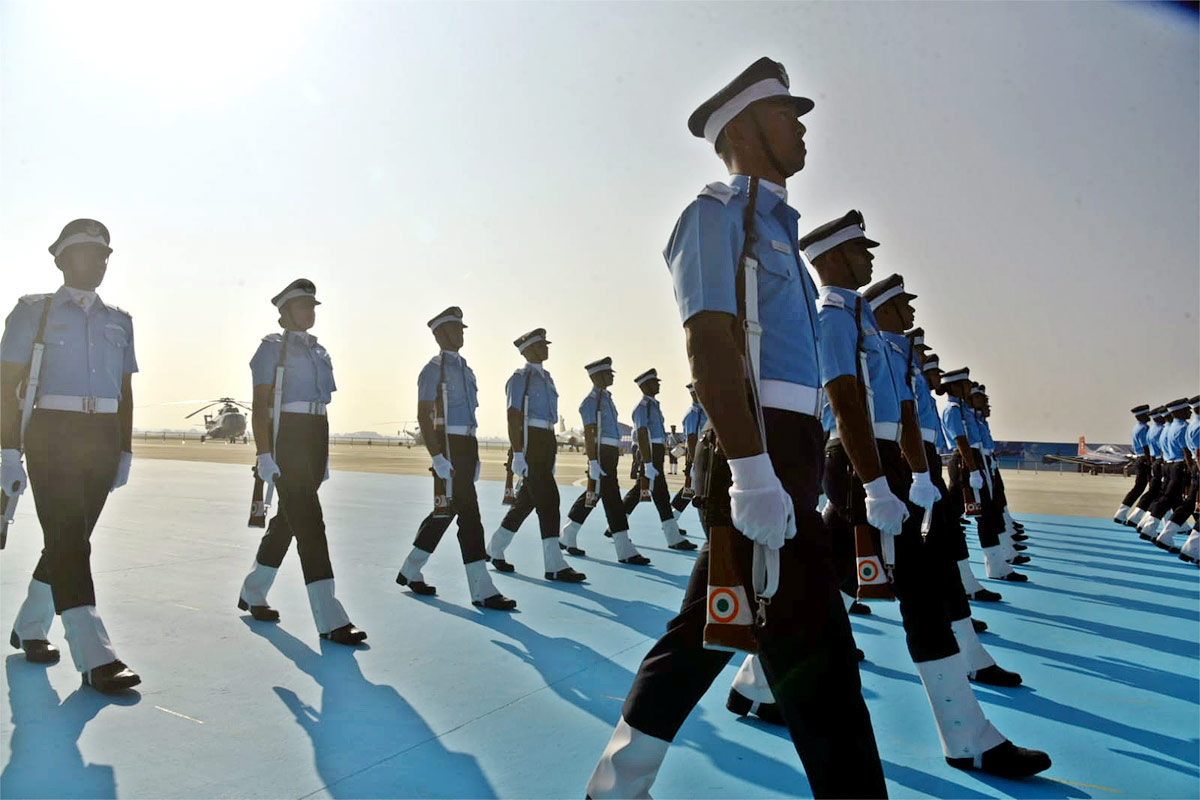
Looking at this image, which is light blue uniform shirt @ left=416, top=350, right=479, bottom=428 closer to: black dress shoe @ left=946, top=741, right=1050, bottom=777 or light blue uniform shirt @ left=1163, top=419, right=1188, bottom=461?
black dress shoe @ left=946, top=741, right=1050, bottom=777

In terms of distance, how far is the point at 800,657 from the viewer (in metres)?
1.79

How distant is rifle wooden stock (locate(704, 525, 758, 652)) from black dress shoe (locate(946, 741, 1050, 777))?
1.78 m

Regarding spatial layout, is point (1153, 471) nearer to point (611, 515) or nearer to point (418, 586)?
point (611, 515)

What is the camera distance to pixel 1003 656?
4773 mm

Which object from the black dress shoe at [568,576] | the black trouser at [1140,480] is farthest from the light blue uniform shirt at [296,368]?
the black trouser at [1140,480]

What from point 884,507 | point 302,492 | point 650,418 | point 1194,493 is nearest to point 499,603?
point 302,492

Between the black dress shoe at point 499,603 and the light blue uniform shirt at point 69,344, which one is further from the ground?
the light blue uniform shirt at point 69,344

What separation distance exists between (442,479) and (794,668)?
4.51 meters

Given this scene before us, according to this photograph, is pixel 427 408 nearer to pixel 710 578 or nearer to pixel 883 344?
pixel 883 344

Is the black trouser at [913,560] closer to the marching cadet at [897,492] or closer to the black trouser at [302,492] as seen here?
the marching cadet at [897,492]

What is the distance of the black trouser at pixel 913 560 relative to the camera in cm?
316

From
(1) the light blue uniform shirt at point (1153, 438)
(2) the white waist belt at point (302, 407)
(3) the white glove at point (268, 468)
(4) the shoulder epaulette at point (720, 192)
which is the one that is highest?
(4) the shoulder epaulette at point (720, 192)

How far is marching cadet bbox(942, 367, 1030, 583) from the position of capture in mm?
7352

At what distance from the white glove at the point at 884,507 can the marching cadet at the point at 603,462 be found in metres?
5.28
